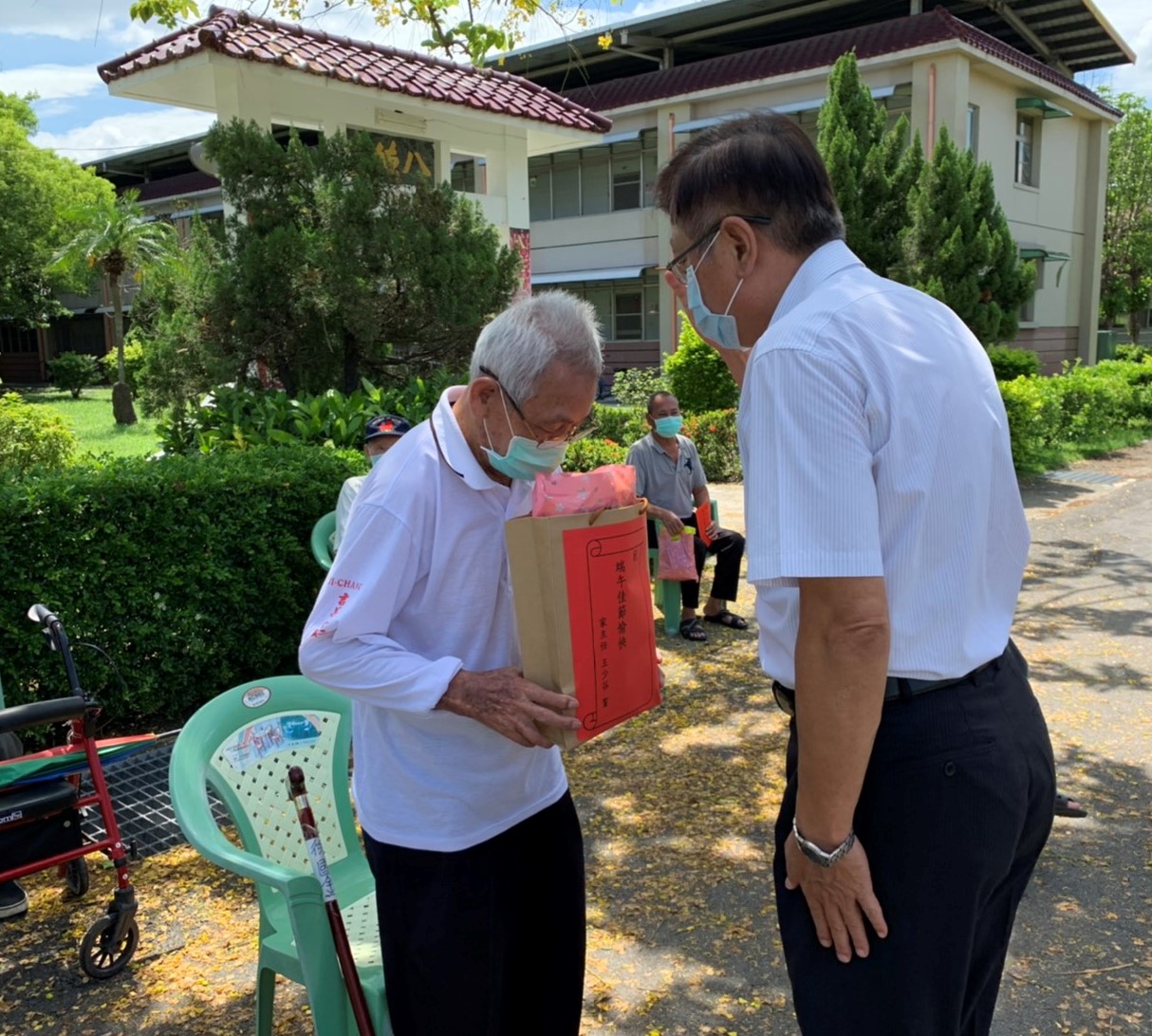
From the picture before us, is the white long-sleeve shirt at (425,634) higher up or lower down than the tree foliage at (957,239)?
lower down

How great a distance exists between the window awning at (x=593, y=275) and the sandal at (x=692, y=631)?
1864 centimetres

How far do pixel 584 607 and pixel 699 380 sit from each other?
12.7 m

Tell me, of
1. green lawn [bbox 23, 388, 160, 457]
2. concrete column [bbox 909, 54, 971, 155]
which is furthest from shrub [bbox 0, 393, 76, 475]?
concrete column [bbox 909, 54, 971, 155]

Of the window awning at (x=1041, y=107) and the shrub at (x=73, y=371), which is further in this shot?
the shrub at (x=73, y=371)

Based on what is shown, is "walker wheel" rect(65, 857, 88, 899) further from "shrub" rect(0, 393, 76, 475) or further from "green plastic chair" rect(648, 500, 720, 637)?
"shrub" rect(0, 393, 76, 475)

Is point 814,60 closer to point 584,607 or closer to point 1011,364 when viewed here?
point 1011,364

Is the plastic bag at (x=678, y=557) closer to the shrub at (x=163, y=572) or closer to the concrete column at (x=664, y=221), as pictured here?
the shrub at (x=163, y=572)

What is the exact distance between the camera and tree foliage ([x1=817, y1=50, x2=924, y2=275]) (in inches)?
541

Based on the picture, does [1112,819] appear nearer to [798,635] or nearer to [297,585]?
[798,635]

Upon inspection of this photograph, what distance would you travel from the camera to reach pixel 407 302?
837 cm

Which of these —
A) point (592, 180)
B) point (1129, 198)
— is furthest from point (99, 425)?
point (1129, 198)

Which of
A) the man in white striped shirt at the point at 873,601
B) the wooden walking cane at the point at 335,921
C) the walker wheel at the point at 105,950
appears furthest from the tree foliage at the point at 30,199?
the man in white striped shirt at the point at 873,601

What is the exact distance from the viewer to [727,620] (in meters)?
6.97

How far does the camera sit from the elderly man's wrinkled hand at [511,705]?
178cm
